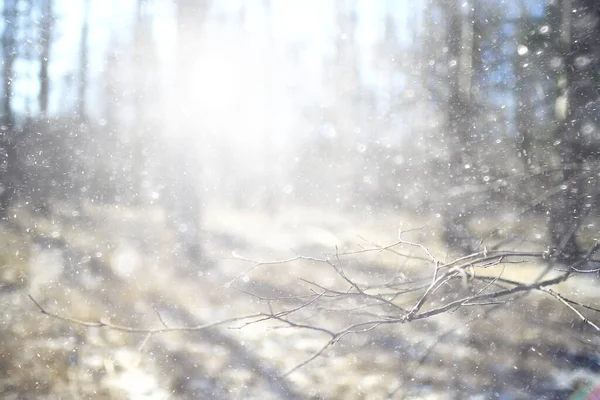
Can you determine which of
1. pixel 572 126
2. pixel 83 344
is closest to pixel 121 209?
pixel 83 344

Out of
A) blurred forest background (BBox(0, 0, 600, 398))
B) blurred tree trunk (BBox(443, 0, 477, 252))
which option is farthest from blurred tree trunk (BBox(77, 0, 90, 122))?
blurred tree trunk (BBox(443, 0, 477, 252))

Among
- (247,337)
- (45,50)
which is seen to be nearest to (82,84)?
(45,50)

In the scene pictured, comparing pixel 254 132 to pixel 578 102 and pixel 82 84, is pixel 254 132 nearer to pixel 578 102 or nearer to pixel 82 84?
pixel 82 84

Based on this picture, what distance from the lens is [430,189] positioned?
7930 millimetres

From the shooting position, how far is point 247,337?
164 inches

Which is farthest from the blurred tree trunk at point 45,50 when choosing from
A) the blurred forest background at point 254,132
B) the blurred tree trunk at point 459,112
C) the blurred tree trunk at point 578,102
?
the blurred tree trunk at point 578,102

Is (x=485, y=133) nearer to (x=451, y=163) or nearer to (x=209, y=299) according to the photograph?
(x=451, y=163)

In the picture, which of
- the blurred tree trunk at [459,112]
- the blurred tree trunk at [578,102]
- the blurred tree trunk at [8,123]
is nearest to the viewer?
the blurred tree trunk at [578,102]

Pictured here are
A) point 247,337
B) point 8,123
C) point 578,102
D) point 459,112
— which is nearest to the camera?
point 247,337

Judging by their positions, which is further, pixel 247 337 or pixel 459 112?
pixel 459 112

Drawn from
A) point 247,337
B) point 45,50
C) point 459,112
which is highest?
point 45,50

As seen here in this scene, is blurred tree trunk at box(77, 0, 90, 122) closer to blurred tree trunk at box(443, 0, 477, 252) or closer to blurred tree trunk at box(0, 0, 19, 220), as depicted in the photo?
Result: blurred tree trunk at box(0, 0, 19, 220)

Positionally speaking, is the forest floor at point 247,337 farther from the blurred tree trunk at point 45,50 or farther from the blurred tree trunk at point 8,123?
the blurred tree trunk at point 45,50

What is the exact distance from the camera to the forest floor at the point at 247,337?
10.7 ft
